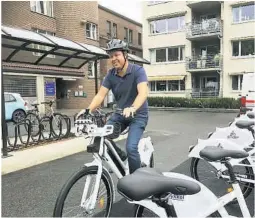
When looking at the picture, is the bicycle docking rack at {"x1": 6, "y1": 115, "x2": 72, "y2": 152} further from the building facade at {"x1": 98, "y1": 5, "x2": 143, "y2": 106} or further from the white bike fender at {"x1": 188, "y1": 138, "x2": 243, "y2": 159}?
the building facade at {"x1": 98, "y1": 5, "x2": 143, "y2": 106}

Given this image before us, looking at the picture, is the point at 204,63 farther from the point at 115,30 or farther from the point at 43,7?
the point at 43,7

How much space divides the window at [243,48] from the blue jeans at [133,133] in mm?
23038

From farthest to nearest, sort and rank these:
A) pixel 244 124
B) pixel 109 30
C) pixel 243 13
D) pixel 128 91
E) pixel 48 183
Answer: pixel 109 30 < pixel 243 13 < pixel 48 183 < pixel 244 124 < pixel 128 91

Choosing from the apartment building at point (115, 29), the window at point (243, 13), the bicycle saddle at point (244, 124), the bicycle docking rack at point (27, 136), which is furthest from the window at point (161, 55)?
the bicycle saddle at point (244, 124)

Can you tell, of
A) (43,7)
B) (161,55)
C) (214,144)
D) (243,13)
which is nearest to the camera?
(214,144)

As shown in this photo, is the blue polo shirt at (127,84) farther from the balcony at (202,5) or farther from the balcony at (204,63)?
the balcony at (202,5)

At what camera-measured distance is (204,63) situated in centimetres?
2552

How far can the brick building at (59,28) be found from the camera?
2102 centimetres

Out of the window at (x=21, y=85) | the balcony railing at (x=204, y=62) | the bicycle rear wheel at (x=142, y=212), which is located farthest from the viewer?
the balcony railing at (x=204, y=62)

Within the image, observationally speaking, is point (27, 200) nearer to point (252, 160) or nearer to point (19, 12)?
point (252, 160)

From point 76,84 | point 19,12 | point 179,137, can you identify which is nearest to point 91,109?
point 179,137

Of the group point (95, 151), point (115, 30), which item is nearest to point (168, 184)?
point (95, 151)

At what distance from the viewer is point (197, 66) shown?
2577 cm

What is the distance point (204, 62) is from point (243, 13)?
4772mm
